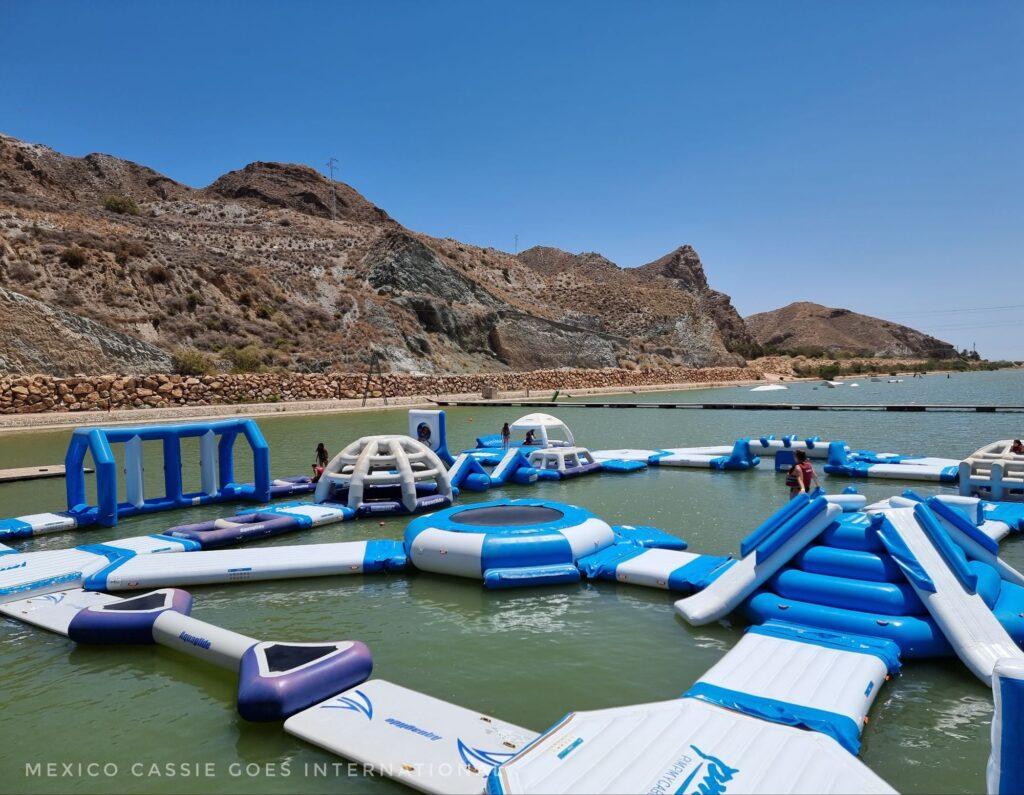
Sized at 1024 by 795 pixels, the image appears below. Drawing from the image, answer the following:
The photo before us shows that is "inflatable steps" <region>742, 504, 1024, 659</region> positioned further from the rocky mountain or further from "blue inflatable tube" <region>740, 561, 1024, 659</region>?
the rocky mountain

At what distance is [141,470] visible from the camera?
1347 centimetres

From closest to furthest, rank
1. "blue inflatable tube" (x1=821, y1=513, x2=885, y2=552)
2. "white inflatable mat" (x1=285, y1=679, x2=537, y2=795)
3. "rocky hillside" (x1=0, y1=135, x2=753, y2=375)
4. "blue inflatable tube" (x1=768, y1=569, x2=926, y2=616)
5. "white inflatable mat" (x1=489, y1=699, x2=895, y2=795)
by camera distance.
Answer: "white inflatable mat" (x1=489, y1=699, x2=895, y2=795) → "white inflatable mat" (x1=285, y1=679, x2=537, y2=795) → "blue inflatable tube" (x1=768, y1=569, x2=926, y2=616) → "blue inflatable tube" (x1=821, y1=513, x2=885, y2=552) → "rocky hillside" (x1=0, y1=135, x2=753, y2=375)

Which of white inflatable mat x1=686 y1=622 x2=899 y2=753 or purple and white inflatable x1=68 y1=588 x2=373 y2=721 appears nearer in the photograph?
white inflatable mat x1=686 y1=622 x2=899 y2=753

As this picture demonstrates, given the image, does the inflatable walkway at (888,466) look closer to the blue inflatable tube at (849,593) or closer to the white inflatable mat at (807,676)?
the blue inflatable tube at (849,593)

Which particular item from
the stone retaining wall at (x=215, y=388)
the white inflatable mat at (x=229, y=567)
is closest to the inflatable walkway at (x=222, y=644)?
the white inflatable mat at (x=229, y=567)

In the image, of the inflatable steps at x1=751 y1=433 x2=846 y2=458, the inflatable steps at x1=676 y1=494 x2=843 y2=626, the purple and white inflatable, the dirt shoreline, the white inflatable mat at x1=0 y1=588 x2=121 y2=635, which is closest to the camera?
the purple and white inflatable

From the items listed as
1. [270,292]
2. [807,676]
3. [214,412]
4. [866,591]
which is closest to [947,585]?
[866,591]

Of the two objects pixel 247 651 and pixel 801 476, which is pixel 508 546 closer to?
pixel 247 651

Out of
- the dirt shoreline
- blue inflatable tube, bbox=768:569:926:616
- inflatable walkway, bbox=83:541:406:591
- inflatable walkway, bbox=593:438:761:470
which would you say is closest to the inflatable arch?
inflatable walkway, bbox=83:541:406:591

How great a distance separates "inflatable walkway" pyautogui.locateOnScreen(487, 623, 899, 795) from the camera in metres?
4.08

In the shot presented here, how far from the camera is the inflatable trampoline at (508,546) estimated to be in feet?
29.0

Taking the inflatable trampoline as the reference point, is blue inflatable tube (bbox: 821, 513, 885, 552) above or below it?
above

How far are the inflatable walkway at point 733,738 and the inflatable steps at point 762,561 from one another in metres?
1.45

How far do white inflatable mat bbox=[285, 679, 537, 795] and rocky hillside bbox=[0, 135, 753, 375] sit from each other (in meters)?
37.1
